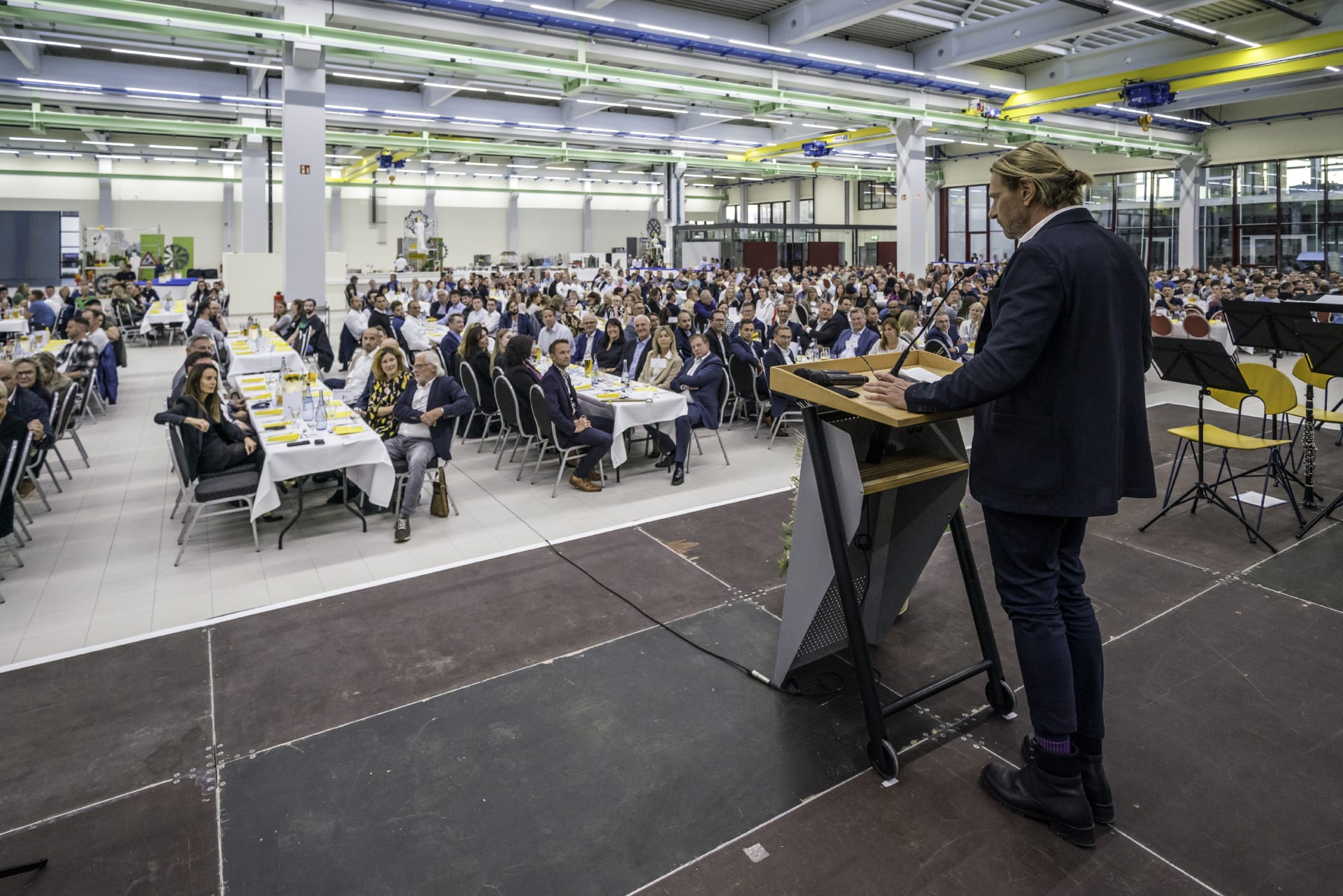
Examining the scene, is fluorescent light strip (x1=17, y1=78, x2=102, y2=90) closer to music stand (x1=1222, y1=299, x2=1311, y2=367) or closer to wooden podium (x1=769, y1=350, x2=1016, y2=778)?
wooden podium (x1=769, y1=350, x2=1016, y2=778)

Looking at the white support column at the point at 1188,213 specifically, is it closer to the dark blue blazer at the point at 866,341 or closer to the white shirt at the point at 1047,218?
the dark blue blazer at the point at 866,341

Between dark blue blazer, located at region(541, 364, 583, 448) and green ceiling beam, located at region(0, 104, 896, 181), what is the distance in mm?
10519

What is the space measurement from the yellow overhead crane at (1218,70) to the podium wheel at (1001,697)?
13553 mm

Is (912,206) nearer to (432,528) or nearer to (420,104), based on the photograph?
(420,104)

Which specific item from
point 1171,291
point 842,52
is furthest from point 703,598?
point 1171,291

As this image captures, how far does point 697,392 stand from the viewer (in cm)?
687

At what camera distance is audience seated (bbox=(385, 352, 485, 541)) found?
5488 millimetres

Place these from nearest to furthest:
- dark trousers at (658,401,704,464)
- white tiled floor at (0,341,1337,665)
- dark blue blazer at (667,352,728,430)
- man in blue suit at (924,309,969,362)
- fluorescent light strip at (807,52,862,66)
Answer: white tiled floor at (0,341,1337,665) → dark trousers at (658,401,704,464) → dark blue blazer at (667,352,728,430) → man in blue suit at (924,309,969,362) → fluorescent light strip at (807,52,862,66)

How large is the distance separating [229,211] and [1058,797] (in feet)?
109

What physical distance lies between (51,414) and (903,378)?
21.6ft

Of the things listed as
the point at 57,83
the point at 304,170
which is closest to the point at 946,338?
the point at 304,170

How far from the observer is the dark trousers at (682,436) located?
641cm

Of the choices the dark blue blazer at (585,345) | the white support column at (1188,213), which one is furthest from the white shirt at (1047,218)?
the white support column at (1188,213)

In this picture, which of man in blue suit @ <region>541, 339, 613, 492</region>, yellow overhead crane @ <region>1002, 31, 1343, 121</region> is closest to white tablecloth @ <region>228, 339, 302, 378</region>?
man in blue suit @ <region>541, 339, 613, 492</region>
